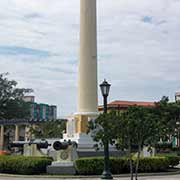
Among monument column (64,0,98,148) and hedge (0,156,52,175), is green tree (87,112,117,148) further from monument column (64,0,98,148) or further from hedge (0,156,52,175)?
monument column (64,0,98,148)

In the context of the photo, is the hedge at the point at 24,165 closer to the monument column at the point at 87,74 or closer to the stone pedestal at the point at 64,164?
the stone pedestal at the point at 64,164

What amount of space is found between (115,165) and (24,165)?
566cm

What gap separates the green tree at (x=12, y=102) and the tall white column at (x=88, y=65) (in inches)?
2637

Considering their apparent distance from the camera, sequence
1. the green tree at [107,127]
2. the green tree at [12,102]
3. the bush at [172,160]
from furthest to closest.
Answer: the green tree at [12,102] < the bush at [172,160] < the green tree at [107,127]

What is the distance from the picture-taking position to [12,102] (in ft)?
346

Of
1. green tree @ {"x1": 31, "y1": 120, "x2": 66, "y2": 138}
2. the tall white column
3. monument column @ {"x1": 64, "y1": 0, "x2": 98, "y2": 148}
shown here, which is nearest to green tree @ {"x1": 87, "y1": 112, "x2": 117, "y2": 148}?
monument column @ {"x1": 64, "y1": 0, "x2": 98, "y2": 148}

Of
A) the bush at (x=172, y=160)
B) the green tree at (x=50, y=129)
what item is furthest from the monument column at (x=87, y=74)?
the green tree at (x=50, y=129)

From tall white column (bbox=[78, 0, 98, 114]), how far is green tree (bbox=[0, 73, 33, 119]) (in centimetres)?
6699

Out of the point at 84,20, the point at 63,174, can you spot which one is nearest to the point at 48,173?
the point at 63,174

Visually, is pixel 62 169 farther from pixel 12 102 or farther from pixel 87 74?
pixel 12 102

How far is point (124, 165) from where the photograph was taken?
97.7 ft

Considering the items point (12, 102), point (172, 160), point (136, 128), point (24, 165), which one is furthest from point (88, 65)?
point (12, 102)

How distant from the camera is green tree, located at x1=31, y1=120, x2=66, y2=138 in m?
80.6

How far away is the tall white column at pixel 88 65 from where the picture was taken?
39.2 meters
